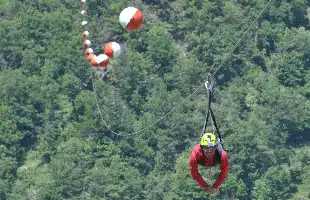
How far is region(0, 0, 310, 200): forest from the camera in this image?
11550cm

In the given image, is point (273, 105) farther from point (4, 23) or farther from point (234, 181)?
point (4, 23)

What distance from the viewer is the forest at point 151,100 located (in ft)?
379

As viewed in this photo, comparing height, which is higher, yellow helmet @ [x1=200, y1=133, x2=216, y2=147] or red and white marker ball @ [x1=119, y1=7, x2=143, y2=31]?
yellow helmet @ [x1=200, y1=133, x2=216, y2=147]

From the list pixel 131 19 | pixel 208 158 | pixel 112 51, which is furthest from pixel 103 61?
pixel 208 158

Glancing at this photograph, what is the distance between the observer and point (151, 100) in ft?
411

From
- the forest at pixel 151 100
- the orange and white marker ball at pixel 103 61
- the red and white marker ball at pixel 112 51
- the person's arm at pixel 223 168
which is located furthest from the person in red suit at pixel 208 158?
the forest at pixel 151 100

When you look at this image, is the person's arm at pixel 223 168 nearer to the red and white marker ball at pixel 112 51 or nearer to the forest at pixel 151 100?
the red and white marker ball at pixel 112 51

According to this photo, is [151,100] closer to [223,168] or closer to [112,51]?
[112,51]

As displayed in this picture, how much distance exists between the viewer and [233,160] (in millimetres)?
118250

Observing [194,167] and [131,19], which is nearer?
[194,167]

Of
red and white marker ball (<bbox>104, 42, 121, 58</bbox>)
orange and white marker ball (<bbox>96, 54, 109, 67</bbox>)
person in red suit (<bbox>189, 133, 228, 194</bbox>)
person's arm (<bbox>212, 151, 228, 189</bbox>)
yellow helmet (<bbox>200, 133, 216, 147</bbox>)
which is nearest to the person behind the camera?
yellow helmet (<bbox>200, 133, 216, 147</bbox>)

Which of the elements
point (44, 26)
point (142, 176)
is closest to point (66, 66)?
point (44, 26)

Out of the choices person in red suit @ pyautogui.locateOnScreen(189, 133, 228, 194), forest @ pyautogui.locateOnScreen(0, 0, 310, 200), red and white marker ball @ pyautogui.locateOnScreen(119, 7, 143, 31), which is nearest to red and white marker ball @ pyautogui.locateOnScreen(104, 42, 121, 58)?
red and white marker ball @ pyautogui.locateOnScreen(119, 7, 143, 31)

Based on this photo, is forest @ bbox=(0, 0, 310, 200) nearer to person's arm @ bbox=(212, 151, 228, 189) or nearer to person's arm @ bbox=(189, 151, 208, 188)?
person's arm @ bbox=(212, 151, 228, 189)
